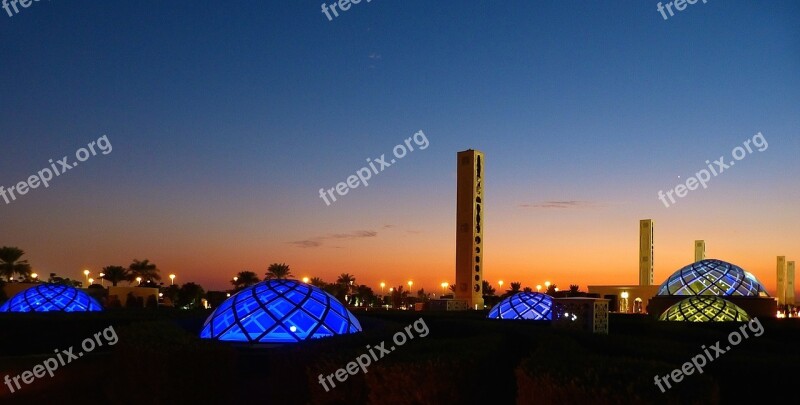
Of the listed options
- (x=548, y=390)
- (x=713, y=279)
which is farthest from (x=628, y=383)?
(x=713, y=279)

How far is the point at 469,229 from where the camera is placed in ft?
115

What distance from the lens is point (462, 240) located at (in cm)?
Answer: 3525

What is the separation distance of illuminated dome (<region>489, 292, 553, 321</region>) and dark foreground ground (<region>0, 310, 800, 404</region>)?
248 inches

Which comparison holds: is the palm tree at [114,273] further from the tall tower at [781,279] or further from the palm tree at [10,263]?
the tall tower at [781,279]

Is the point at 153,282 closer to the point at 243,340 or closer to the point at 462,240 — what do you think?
the point at 462,240

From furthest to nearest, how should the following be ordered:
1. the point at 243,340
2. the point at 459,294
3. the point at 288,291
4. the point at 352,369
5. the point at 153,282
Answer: the point at 153,282 < the point at 459,294 < the point at 288,291 < the point at 243,340 < the point at 352,369

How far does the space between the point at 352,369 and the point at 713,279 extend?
1959 cm

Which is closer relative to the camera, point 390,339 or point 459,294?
point 390,339

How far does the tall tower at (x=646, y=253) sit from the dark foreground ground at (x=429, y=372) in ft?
112

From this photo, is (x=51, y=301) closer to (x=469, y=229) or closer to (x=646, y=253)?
(x=469, y=229)
